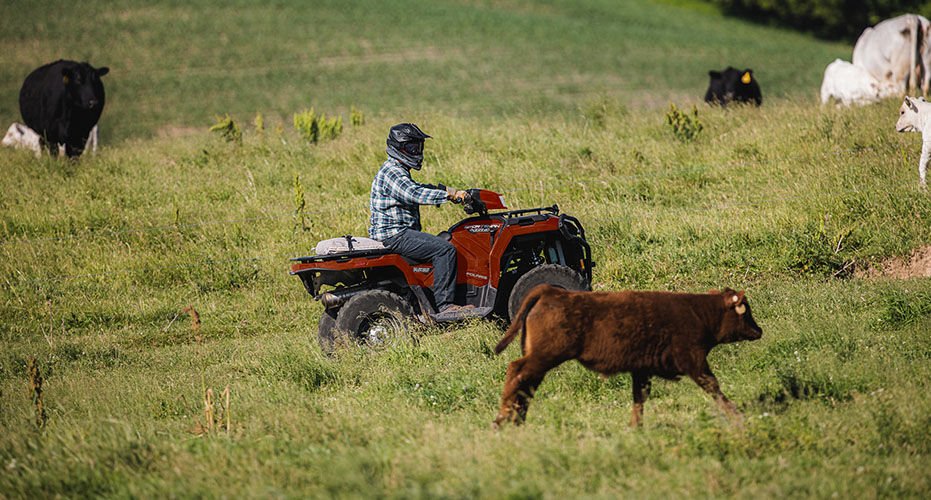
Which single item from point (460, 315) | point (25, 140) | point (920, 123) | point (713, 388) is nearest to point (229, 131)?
point (25, 140)

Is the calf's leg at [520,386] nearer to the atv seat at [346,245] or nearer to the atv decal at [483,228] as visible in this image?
the atv decal at [483,228]

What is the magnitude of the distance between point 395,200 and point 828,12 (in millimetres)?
54629

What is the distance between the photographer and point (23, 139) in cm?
1958

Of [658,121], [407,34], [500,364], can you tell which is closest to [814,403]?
[500,364]

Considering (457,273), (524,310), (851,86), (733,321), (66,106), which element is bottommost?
(457,273)

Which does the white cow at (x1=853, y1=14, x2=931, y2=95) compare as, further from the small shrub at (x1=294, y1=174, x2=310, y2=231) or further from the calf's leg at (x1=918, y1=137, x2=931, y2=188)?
the small shrub at (x1=294, y1=174, x2=310, y2=231)

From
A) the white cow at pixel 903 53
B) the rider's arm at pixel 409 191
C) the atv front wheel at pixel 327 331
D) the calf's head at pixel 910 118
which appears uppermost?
the white cow at pixel 903 53

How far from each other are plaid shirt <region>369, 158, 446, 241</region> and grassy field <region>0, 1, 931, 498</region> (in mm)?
1173

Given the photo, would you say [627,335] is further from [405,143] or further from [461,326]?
[405,143]

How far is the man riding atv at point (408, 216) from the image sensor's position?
9.43 meters

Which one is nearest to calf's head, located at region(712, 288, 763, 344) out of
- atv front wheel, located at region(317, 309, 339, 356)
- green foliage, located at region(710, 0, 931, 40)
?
atv front wheel, located at region(317, 309, 339, 356)

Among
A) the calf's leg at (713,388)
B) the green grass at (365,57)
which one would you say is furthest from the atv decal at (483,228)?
the green grass at (365,57)

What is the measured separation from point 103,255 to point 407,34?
38.6m

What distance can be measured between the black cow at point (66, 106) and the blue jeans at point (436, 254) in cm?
1128
